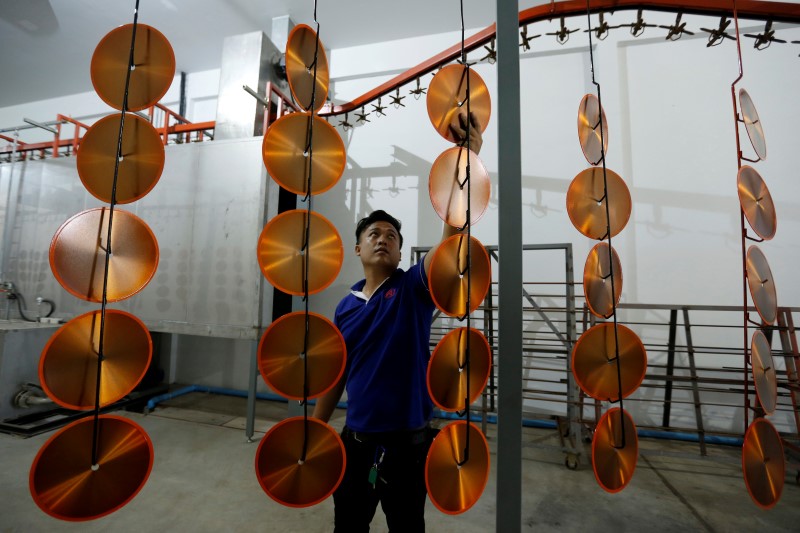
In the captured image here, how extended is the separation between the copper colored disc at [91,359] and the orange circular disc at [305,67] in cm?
60

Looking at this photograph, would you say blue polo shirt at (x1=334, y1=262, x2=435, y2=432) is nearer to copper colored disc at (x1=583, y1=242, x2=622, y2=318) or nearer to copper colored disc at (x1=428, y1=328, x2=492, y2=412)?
copper colored disc at (x1=428, y1=328, x2=492, y2=412)

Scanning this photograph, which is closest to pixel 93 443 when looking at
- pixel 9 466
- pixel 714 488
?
pixel 9 466

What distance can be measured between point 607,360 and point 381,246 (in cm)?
72

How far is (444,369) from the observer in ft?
2.39

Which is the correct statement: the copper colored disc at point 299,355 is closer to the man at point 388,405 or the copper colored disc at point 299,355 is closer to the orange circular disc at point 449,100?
the man at point 388,405

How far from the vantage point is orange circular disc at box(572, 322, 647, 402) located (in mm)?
909

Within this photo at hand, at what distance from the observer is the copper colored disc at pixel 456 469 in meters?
0.68

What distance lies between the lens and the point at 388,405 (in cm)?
103

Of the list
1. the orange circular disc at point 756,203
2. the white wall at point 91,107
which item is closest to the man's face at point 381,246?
the orange circular disc at point 756,203

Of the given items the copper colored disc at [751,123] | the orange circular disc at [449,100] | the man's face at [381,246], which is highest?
the copper colored disc at [751,123]

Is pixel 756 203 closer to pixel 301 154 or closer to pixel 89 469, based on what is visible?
pixel 301 154

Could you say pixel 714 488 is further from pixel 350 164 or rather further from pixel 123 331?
pixel 350 164

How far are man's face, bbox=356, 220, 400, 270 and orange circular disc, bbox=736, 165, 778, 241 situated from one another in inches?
44.3

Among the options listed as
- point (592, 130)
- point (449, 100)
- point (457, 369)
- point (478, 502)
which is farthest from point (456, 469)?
point (478, 502)
